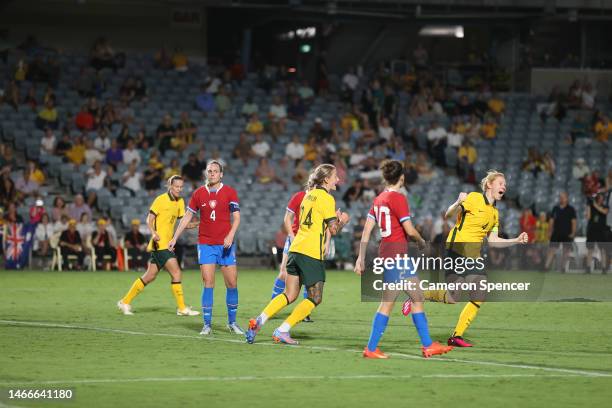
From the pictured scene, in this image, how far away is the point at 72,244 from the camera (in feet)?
94.5

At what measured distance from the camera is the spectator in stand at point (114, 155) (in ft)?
103

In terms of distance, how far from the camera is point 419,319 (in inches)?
488

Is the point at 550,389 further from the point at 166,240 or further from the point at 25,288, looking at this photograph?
the point at 25,288

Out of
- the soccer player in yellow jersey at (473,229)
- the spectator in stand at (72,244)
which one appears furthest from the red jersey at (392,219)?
the spectator in stand at (72,244)

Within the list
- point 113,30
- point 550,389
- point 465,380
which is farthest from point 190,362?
point 113,30

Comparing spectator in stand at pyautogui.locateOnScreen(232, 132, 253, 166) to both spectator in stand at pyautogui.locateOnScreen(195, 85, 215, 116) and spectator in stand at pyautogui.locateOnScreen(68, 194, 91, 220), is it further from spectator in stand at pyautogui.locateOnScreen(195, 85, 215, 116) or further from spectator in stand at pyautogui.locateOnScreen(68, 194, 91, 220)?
spectator in stand at pyautogui.locateOnScreen(68, 194, 91, 220)

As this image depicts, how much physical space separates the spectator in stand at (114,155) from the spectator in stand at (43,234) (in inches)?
114

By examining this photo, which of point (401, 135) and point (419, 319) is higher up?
point (401, 135)

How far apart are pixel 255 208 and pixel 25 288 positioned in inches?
385

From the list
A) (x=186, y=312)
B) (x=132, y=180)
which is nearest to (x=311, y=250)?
(x=186, y=312)

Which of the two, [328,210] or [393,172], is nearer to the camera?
[393,172]

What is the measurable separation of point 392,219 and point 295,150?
2087cm

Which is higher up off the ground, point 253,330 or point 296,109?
point 296,109

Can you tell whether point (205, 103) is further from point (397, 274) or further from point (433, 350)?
point (397, 274)
